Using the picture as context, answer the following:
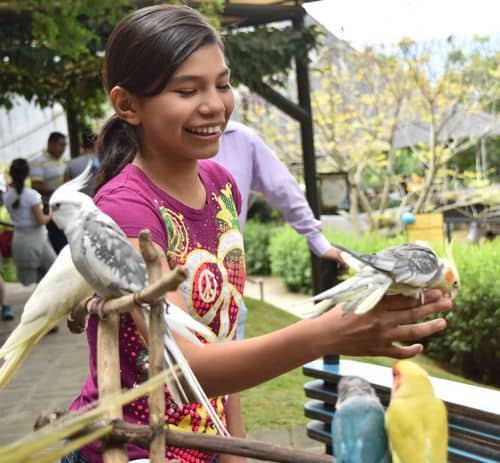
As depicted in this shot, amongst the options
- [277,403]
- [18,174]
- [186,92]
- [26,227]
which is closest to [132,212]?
[186,92]

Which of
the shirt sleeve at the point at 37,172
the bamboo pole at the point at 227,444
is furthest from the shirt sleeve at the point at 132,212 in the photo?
the shirt sleeve at the point at 37,172

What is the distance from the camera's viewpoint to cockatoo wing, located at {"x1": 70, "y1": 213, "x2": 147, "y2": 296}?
110cm

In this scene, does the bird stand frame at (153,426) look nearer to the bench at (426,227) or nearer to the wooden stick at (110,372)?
the wooden stick at (110,372)

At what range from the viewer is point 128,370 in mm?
1453

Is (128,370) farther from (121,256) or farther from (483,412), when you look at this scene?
(483,412)

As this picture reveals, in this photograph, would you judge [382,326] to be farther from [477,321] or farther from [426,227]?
[426,227]

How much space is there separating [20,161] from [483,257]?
14.8 feet

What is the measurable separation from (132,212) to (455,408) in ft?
5.76

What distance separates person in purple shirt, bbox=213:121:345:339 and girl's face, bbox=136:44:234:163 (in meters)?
1.89

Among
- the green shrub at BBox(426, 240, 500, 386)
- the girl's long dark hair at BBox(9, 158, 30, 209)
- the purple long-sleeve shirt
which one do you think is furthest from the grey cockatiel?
the girl's long dark hair at BBox(9, 158, 30, 209)

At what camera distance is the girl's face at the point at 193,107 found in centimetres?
142

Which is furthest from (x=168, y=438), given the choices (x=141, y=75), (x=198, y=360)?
(x=141, y=75)

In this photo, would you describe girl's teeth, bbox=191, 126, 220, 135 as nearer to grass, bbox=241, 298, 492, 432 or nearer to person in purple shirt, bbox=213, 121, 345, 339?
person in purple shirt, bbox=213, 121, 345, 339

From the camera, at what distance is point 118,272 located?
3.63 ft
